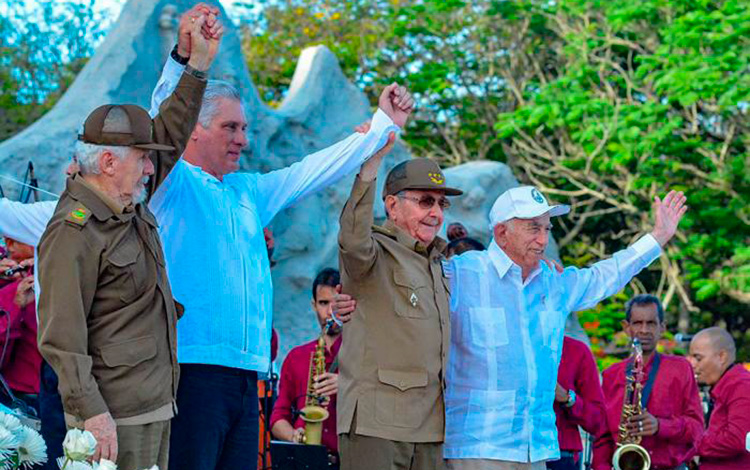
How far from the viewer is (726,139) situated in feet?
51.7

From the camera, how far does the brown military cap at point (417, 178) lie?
471cm

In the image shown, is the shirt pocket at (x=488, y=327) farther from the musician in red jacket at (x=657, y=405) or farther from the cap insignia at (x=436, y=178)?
the musician in red jacket at (x=657, y=405)

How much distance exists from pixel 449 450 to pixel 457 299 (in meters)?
0.67

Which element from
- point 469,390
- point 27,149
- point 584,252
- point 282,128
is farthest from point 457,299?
point 584,252

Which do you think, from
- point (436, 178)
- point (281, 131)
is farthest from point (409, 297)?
point (281, 131)

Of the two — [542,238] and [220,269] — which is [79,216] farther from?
[542,238]

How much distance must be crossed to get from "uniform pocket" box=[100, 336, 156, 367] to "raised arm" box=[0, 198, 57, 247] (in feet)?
2.50

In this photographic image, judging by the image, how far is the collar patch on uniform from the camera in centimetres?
349

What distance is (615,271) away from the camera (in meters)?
5.41

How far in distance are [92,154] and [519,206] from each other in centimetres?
219

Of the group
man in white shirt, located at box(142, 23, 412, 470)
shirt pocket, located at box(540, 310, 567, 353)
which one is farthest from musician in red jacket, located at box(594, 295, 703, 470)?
man in white shirt, located at box(142, 23, 412, 470)

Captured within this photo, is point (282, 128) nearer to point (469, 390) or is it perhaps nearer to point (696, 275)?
point (469, 390)

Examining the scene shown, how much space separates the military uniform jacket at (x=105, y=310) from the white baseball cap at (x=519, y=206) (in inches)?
77.5

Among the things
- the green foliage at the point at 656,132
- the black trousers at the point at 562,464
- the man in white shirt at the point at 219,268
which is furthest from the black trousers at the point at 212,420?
the green foliage at the point at 656,132
